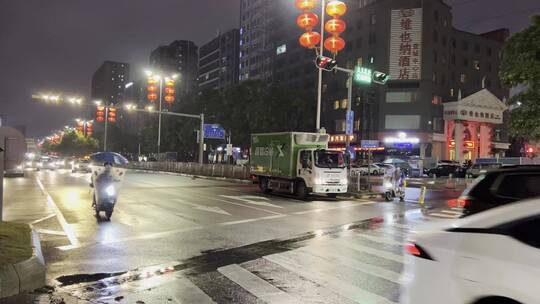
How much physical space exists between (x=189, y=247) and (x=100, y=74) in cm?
18110

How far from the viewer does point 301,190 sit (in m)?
23.2

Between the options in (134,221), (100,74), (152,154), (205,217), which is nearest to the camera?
(134,221)

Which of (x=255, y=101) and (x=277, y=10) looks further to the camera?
(x=277, y=10)

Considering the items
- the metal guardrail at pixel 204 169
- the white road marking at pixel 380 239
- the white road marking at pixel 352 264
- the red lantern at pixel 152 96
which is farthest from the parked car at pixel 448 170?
the white road marking at pixel 352 264

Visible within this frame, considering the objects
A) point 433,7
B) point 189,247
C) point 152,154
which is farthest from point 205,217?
point 152,154

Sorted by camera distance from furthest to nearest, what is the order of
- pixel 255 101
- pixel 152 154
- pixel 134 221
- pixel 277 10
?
pixel 277 10 → pixel 152 154 → pixel 255 101 → pixel 134 221

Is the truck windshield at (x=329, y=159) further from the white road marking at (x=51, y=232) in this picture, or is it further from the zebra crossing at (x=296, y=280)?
the white road marking at (x=51, y=232)

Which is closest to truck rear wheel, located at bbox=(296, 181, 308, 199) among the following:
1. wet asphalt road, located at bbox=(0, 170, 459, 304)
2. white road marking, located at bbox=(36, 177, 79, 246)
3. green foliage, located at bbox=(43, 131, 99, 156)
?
wet asphalt road, located at bbox=(0, 170, 459, 304)

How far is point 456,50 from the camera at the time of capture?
72.3 meters

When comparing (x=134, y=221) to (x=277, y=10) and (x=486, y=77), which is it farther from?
(x=277, y=10)

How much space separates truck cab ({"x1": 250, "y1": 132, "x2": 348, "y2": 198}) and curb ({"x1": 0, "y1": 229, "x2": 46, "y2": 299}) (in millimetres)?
16137

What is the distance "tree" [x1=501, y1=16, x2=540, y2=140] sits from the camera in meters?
11.9

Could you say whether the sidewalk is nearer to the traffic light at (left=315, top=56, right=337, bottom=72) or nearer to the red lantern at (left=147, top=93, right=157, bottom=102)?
the traffic light at (left=315, top=56, right=337, bottom=72)

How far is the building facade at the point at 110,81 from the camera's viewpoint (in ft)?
563
